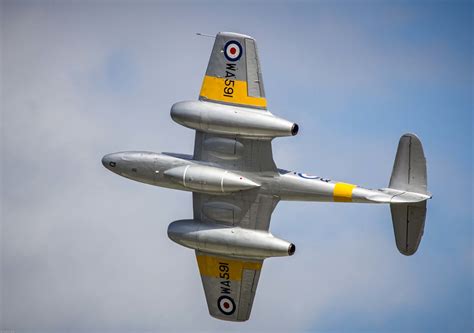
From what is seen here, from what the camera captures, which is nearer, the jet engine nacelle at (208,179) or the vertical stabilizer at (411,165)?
the vertical stabilizer at (411,165)

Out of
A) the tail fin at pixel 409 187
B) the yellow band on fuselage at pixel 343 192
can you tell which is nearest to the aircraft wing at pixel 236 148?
the yellow band on fuselage at pixel 343 192

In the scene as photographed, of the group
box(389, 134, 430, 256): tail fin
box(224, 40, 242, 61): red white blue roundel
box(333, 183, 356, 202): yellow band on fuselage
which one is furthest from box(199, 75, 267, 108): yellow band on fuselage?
box(389, 134, 430, 256): tail fin

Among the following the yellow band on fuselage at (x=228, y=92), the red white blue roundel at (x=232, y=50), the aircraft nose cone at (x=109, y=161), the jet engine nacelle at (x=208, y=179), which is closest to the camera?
the jet engine nacelle at (x=208, y=179)

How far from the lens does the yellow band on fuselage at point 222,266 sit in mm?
55094

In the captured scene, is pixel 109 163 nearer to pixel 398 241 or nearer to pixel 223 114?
pixel 223 114

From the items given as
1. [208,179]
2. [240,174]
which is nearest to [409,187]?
[240,174]

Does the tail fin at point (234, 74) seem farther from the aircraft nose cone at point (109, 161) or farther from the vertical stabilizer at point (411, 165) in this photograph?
the vertical stabilizer at point (411, 165)

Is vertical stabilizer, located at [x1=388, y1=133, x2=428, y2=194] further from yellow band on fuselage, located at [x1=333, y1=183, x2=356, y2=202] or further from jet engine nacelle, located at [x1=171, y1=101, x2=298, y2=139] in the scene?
jet engine nacelle, located at [x1=171, y1=101, x2=298, y2=139]

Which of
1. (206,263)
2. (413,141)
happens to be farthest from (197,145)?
(413,141)

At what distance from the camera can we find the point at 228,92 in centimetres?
5341

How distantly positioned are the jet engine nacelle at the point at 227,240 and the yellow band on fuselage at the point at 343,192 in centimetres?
281

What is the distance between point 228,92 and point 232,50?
1.81m

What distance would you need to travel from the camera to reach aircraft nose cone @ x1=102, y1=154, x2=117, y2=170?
54.0 m

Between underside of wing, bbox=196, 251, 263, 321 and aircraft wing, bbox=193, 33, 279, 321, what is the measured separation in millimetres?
70
